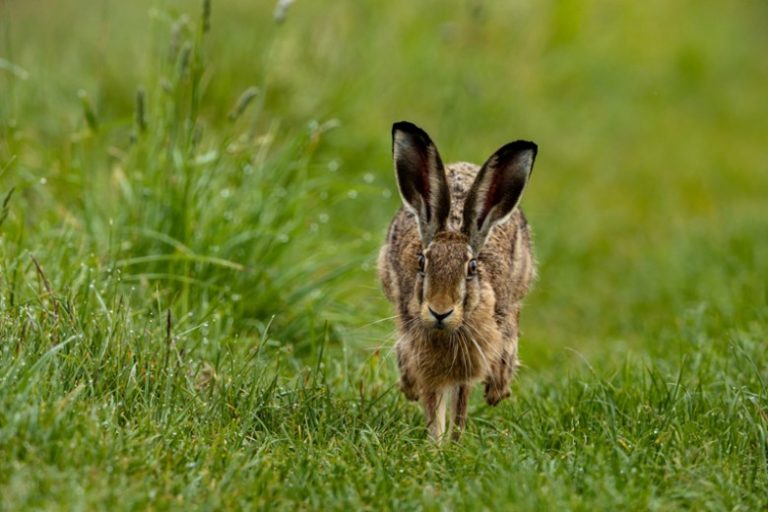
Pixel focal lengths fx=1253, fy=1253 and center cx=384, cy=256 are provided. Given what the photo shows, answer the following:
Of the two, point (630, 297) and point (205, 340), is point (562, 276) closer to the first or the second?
point (630, 297)

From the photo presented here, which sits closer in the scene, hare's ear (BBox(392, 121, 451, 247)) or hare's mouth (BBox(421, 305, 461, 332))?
hare's mouth (BBox(421, 305, 461, 332))

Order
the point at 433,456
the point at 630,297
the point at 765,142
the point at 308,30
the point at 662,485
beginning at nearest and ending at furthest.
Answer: the point at 662,485
the point at 433,456
the point at 630,297
the point at 308,30
the point at 765,142

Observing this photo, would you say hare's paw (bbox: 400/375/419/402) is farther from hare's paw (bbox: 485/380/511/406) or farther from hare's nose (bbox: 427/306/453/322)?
hare's nose (bbox: 427/306/453/322)

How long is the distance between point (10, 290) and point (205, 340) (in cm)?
84

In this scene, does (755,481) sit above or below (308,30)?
below

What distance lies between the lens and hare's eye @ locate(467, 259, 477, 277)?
4902 mm

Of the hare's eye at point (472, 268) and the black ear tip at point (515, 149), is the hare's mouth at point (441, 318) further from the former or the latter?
the black ear tip at point (515, 149)

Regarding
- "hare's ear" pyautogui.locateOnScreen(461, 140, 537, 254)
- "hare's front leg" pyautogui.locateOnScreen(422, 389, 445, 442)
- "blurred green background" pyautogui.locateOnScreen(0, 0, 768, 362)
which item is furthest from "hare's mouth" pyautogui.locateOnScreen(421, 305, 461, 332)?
"blurred green background" pyautogui.locateOnScreen(0, 0, 768, 362)

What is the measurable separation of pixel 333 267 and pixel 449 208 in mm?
2450

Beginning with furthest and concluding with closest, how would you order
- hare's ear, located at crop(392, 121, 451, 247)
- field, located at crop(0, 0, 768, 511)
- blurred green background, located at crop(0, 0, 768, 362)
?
blurred green background, located at crop(0, 0, 768, 362) < hare's ear, located at crop(392, 121, 451, 247) < field, located at crop(0, 0, 768, 511)

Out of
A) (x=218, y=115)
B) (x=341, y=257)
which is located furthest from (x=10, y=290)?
(x=218, y=115)

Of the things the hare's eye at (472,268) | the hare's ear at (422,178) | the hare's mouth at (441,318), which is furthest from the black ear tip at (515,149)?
the hare's mouth at (441,318)

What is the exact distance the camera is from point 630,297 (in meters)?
8.71

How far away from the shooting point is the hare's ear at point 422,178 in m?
5.00
